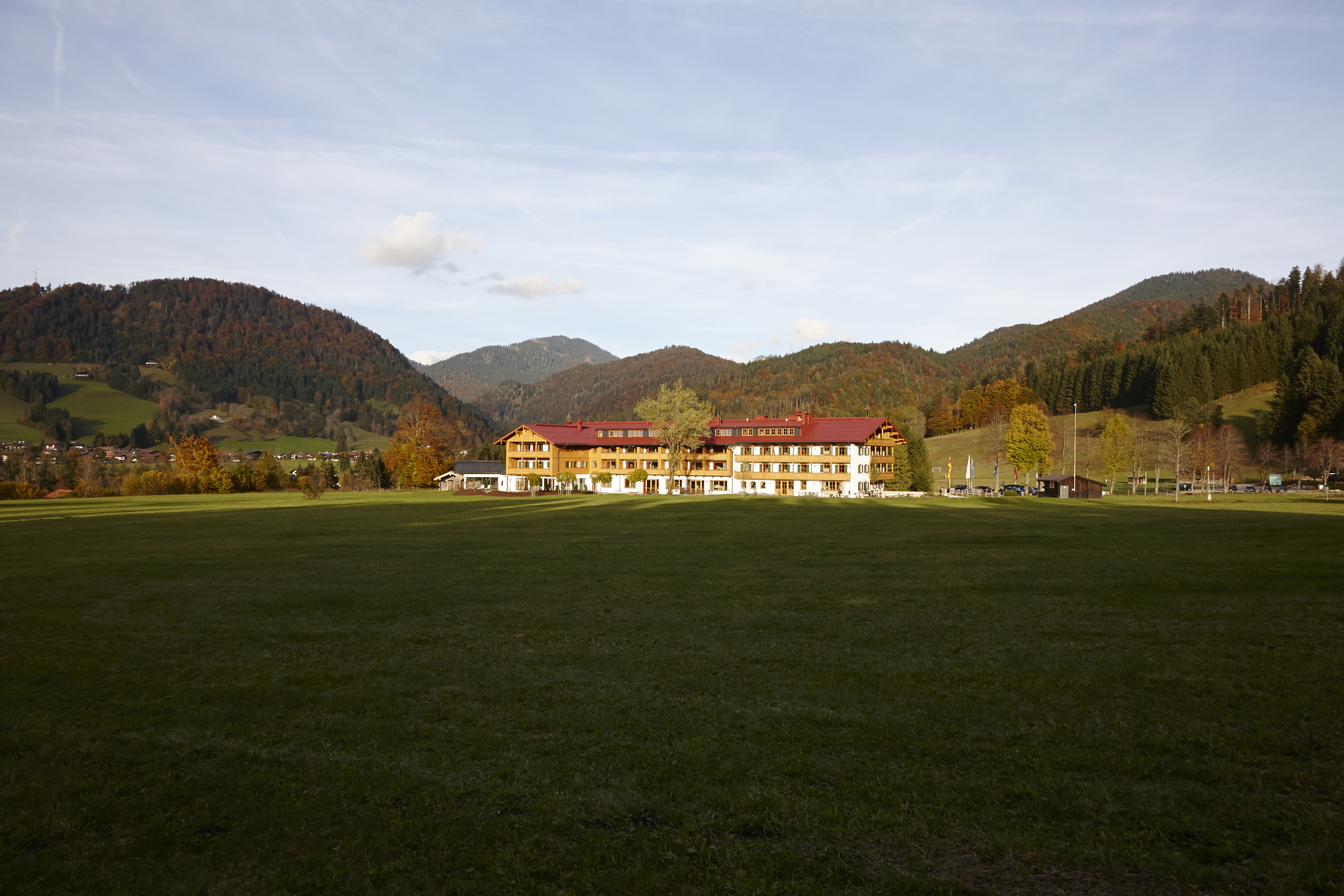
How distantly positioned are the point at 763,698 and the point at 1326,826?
22.5ft

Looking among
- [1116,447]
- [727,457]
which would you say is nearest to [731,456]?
[727,457]

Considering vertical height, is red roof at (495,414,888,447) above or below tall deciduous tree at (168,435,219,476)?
above

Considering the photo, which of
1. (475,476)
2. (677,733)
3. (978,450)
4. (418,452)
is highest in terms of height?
(978,450)

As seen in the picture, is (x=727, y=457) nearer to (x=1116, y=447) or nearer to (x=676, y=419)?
(x=676, y=419)

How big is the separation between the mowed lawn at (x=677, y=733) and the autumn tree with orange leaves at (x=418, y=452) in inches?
3577

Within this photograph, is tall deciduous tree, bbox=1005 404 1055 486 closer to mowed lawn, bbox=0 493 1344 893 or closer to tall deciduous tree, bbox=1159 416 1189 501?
tall deciduous tree, bbox=1159 416 1189 501

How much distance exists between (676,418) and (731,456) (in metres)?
14.8

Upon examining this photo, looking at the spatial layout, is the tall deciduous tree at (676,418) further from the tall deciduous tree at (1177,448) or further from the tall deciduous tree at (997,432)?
the tall deciduous tree at (1177,448)

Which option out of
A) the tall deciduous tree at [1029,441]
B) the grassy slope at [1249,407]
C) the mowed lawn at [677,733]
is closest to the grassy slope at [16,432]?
the mowed lawn at [677,733]

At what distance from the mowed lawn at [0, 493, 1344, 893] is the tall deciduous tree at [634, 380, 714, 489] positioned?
8175 centimetres

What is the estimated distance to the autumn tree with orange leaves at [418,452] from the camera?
11444 cm

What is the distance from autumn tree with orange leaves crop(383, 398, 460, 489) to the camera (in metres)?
114

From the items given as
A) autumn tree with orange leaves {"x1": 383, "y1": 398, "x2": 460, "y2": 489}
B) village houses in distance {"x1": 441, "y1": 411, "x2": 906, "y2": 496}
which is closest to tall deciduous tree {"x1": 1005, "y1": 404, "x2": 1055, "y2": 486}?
village houses in distance {"x1": 441, "y1": 411, "x2": 906, "y2": 496}

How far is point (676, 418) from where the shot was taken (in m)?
107
